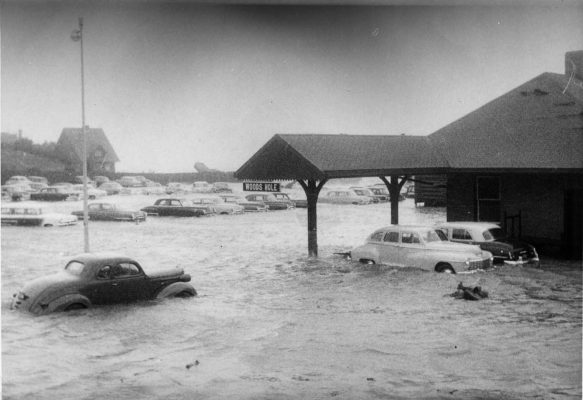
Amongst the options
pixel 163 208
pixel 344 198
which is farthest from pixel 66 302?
pixel 344 198

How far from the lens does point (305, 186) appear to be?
53.2ft

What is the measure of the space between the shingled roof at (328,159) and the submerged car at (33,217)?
462cm

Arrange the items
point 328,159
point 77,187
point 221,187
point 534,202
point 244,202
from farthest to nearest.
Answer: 1. point 244,202
2. point 534,202
3. point 328,159
4. point 221,187
5. point 77,187

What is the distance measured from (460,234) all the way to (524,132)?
13.2 ft

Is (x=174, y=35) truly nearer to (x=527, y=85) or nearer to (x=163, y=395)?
(x=163, y=395)

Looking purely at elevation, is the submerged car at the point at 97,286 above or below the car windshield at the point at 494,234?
below

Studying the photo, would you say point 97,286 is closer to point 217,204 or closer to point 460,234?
point 217,204

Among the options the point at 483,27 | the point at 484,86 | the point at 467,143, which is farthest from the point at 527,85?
the point at 483,27

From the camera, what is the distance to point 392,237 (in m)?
15.6

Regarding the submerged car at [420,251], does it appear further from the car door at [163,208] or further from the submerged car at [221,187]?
the car door at [163,208]

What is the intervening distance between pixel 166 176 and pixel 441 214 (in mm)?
19062

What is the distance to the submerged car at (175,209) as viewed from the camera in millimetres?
14102

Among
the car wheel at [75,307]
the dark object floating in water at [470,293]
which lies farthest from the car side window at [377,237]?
the car wheel at [75,307]

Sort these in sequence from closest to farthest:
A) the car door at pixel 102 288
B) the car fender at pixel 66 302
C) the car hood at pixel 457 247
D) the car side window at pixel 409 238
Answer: the car fender at pixel 66 302 → the car door at pixel 102 288 → the car hood at pixel 457 247 → the car side window at pixel 409 238
